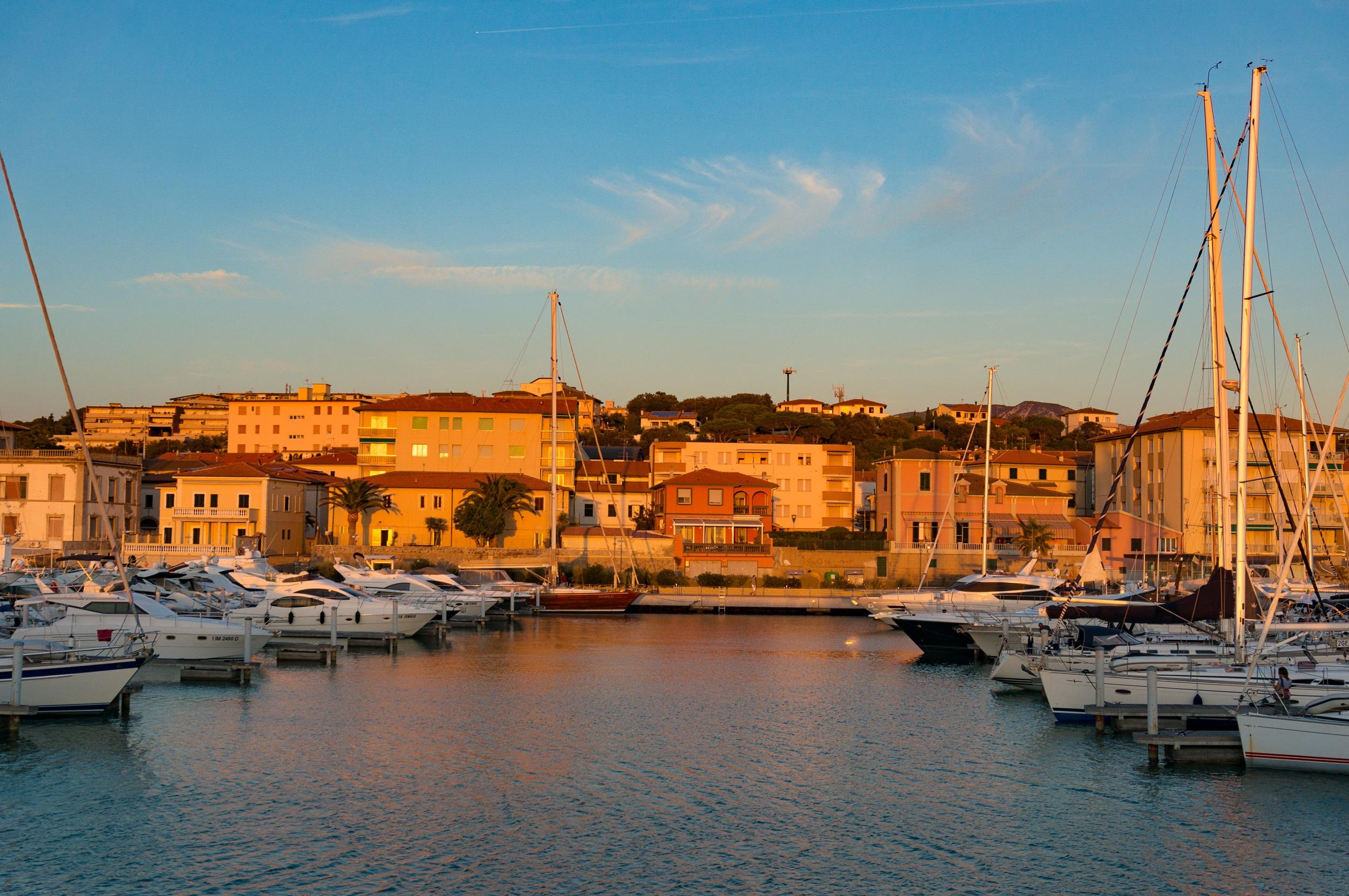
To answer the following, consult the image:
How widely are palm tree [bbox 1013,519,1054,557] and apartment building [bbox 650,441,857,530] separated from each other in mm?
18099

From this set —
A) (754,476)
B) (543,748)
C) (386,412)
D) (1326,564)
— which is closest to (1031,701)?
(543,748)

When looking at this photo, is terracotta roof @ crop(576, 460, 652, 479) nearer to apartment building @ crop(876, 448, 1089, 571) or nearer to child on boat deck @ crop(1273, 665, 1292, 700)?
apartment building @ crop(876, 448, 1089, 571)

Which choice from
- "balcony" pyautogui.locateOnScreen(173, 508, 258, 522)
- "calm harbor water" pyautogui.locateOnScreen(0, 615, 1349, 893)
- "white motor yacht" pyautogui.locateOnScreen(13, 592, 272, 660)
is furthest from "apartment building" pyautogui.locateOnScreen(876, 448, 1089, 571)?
"white motor yacht" pyautogui.locateOnScreen(13, 592, 272, 660)

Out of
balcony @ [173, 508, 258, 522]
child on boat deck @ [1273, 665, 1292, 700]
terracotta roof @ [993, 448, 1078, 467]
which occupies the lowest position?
child on boat deck @ [1273, 665, 1292, 700]

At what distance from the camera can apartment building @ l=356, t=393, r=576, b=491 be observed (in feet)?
310

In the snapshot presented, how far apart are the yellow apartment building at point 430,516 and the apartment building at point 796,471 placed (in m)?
13.9

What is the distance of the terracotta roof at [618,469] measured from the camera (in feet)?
323

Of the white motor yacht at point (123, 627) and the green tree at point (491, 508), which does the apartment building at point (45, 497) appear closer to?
the green tree at point (491, 508)

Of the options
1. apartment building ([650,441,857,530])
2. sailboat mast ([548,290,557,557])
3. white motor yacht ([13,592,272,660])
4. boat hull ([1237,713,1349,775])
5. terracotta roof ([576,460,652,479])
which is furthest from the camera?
terracotta roof ([576,460,652,479])

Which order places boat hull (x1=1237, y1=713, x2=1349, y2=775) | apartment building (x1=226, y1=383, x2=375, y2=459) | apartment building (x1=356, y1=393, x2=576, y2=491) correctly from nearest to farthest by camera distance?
boat hull (x1=1237, y1=713, x2=1349, y2=775) < apartment building (x1=356, y1=393, x2=576, y2=491) < apartment building (x1=226, y1=383, x2=375, y2=459)

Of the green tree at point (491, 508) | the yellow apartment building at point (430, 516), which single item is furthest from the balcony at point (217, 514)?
the green tree at point (491, 508)

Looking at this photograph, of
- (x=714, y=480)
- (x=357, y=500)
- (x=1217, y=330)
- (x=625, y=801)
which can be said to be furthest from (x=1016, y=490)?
(x=625, y=801)

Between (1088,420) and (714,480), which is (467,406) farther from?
(1088,420)

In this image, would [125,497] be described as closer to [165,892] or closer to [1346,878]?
[165,892]
